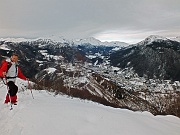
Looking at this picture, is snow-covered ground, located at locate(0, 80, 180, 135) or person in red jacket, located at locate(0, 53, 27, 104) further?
person in red jacket, located at locate(0, 53, 27, 104)

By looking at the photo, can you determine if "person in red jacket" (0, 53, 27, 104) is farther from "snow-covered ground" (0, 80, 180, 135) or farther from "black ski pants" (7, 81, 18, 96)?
"snow-covered ground" (0, 80, 180, 135)

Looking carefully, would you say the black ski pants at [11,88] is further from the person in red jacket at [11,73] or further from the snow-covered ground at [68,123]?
the snow-covered ground at [68,123]

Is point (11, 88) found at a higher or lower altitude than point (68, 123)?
higher

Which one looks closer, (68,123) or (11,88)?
(68,123)

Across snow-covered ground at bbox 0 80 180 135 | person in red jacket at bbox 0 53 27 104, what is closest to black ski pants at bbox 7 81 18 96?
person in red jacket at bbox 0 53 27 104

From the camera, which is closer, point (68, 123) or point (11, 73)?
point (68, 123)

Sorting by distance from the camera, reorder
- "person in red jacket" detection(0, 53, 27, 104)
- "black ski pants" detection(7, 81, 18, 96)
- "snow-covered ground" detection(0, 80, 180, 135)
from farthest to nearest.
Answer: "black ski pants" detection(7, 81, 18, 96) < "person in red jacket" detection(0, 53, 27, 104) < "snow-covered ground" detection(0, 80, 180, 135)

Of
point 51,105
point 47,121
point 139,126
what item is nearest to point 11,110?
point 51,105

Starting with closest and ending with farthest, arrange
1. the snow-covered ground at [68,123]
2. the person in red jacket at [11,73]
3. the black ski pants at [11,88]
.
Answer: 1. the snow-covered ground at [68,123]
2. the person in red jacket at [11,73]
3. the black ski pants at [11,88]

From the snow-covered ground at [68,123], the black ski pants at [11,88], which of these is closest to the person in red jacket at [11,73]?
the black ski pants at [11,88]

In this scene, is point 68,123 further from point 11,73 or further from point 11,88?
point 11,73

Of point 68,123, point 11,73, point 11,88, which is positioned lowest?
point 68,123

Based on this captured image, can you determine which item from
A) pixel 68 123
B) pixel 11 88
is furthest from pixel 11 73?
pixel 68 123

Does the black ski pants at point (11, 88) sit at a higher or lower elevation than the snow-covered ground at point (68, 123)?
higher
